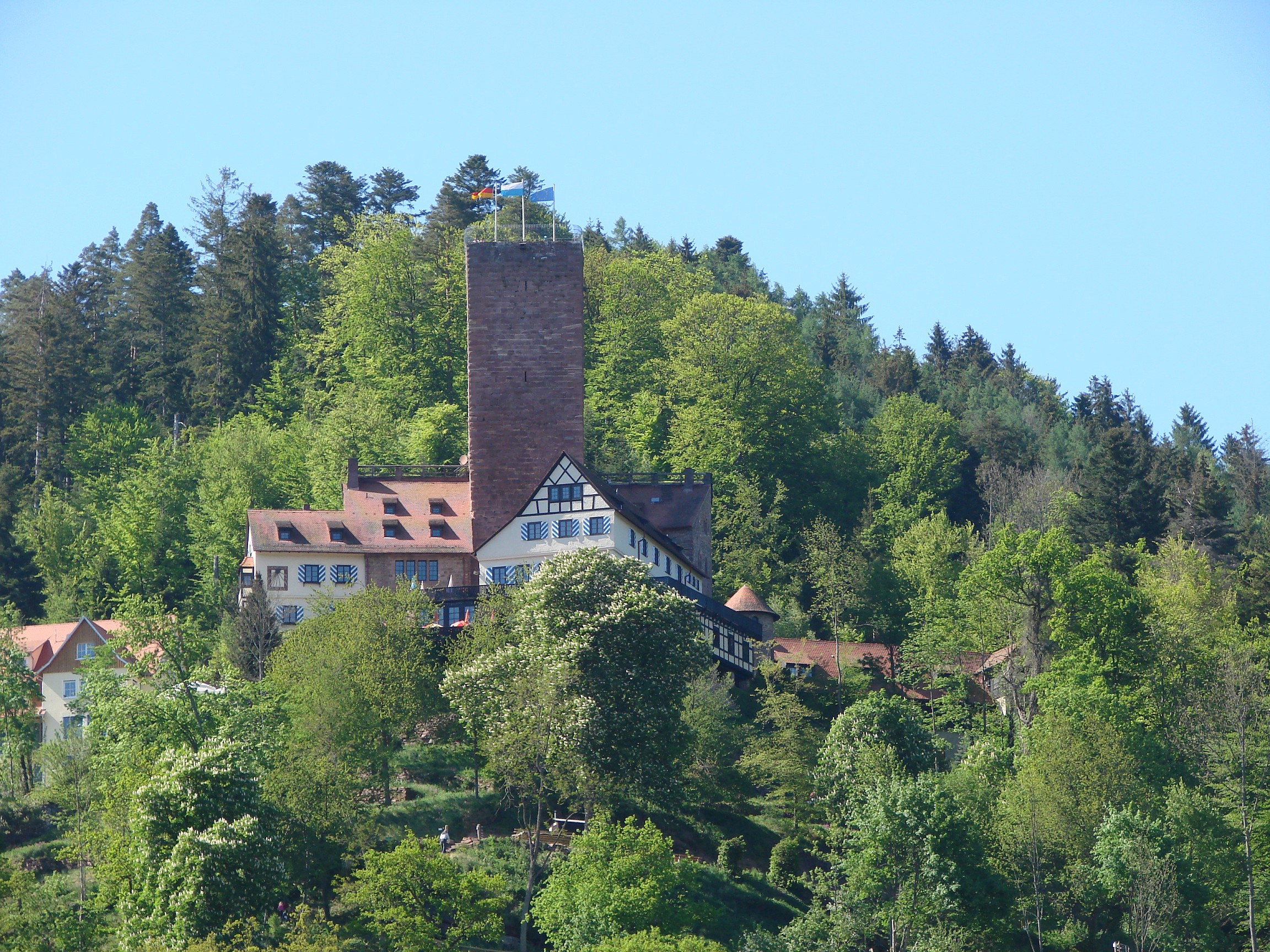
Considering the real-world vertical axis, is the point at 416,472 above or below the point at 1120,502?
above

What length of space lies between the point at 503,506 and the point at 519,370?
532 cm

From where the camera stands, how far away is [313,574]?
229 feet

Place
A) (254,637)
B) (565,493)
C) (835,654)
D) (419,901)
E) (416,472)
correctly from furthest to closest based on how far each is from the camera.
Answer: (416,472) → (835,654) → (565,493) → (254,637) → (419,901)

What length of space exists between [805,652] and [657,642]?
15.7 meters

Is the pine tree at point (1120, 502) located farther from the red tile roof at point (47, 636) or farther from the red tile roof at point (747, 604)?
the red tile roof at point (47, 636)

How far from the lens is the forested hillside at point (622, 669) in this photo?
1981 inches

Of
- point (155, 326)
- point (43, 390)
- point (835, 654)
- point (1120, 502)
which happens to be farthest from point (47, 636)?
point (1120, 502)

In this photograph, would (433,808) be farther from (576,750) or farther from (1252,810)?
(1252,810)

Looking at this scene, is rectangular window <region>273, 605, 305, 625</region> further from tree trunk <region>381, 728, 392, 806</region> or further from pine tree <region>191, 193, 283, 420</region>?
pine tree <region>191, 193, 283, 420</region>

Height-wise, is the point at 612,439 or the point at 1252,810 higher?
the point at 612,439

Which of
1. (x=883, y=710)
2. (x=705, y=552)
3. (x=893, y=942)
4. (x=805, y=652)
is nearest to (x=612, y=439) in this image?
(x=705, y=552)

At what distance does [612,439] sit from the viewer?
302ft

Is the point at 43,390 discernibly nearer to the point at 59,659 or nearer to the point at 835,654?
the point at 59,659

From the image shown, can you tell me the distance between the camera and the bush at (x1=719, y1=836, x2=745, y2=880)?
185 ft
